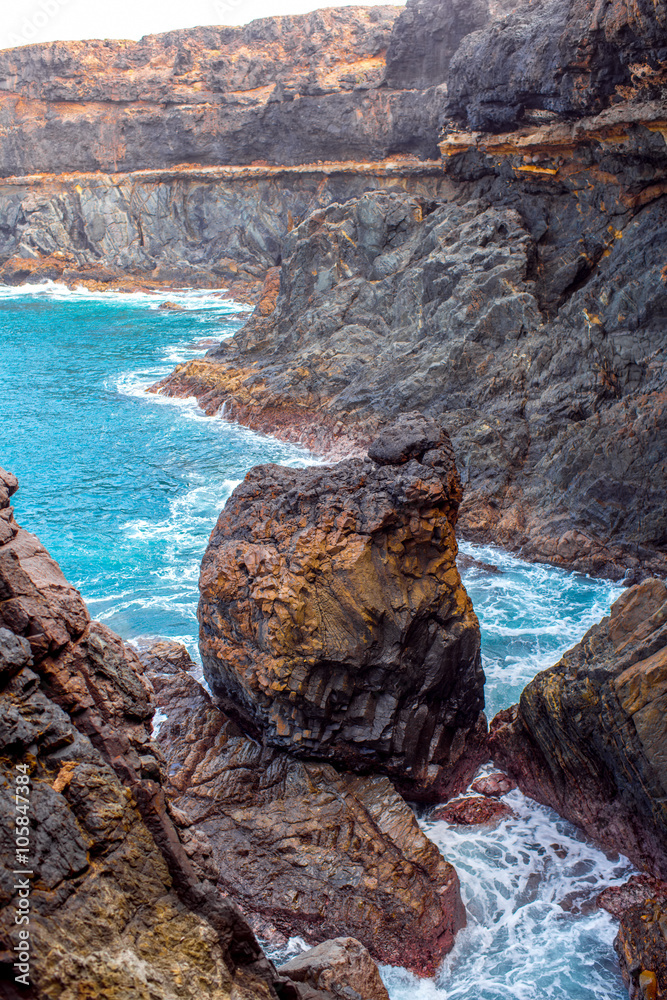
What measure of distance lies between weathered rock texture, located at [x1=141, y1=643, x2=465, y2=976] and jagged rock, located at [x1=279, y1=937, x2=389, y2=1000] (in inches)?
60.2

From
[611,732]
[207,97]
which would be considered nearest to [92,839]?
[611,732]

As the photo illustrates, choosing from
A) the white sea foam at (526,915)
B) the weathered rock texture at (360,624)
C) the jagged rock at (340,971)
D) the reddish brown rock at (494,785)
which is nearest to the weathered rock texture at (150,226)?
the weathered rock texture at (360,624)

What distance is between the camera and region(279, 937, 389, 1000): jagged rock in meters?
6.36

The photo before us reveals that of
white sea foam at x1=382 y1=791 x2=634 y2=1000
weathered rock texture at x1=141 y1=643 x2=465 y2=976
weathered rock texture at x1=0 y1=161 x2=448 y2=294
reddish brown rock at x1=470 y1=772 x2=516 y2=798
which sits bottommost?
white sea foam at x1=382 y1=791 x2=634 y2=1000

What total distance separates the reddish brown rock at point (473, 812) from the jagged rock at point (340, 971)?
3512 mm

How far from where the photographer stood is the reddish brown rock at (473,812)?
10.3 meters

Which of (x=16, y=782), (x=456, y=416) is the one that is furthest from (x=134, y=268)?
(x=16, y=782)

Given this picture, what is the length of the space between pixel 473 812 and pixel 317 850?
2615mm

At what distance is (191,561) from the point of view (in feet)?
62.2

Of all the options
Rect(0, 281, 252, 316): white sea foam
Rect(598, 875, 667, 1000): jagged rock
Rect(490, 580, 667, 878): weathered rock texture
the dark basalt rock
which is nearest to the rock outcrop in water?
the dark basalt rock

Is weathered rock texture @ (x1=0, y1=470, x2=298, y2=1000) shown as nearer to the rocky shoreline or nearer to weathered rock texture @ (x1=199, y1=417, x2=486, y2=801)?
the rocky shoreline

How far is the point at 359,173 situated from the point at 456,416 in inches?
1577

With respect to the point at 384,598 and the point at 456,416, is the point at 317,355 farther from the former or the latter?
the point at 384,598

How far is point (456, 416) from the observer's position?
71.3ft
